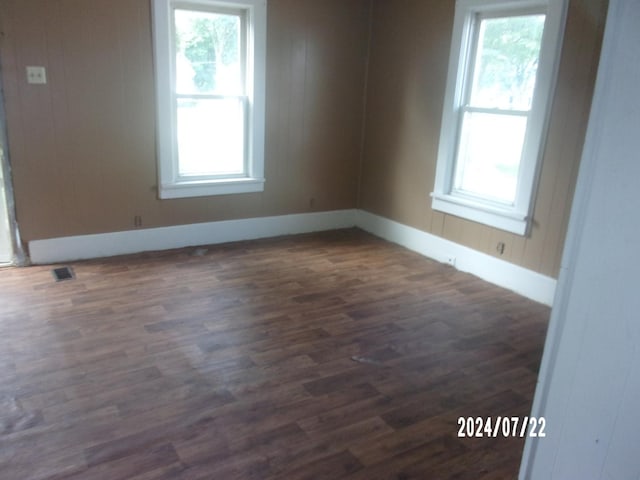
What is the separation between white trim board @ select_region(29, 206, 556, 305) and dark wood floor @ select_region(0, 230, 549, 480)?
0.46 feet

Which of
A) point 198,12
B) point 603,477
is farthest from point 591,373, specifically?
point 198,12

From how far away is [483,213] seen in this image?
4.26 metres

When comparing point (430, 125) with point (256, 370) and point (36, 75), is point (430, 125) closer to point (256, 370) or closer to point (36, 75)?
point (256, 370)

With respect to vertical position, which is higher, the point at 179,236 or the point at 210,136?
the point at 210,136

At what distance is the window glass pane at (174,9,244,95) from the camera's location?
14.3 ft

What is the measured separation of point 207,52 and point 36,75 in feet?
4.37

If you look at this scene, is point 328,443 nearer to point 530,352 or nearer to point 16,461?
point 16,461

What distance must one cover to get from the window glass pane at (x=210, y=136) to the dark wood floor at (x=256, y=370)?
0.93 m

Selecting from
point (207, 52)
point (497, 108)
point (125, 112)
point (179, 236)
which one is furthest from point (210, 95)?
point (497, 108)

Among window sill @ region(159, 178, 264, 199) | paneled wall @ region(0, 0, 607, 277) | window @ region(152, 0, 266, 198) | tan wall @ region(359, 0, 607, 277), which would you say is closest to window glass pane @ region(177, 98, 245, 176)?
window @ region(152, 0, 266, 198)

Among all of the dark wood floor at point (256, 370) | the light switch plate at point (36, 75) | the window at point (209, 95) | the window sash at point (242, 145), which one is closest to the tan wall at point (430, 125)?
the dark wood floor at point (256, 370)

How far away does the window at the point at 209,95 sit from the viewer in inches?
170

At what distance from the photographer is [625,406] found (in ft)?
2.84

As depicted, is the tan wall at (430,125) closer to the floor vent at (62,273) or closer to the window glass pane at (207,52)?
the window glass pane at (207,52)
